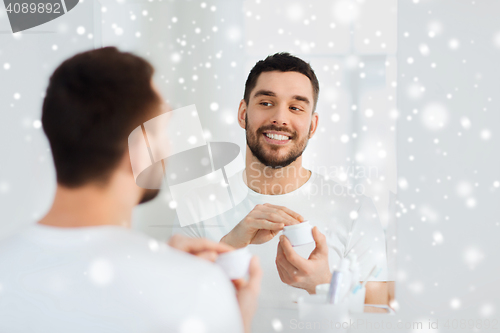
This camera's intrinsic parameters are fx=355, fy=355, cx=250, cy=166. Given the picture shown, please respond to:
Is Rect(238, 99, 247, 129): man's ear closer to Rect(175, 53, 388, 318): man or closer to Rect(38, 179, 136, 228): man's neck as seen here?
Rect(175, 53, 388, 318): man

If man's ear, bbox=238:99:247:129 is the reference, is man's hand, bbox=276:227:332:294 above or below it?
below

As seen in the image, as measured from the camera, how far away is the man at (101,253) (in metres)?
0.50

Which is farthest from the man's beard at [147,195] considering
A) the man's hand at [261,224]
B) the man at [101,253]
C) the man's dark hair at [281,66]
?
the man's dark hair at [281,66]

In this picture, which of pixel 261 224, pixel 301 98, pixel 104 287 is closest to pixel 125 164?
pixel 104 287

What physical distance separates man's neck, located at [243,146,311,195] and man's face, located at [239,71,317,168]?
1cm

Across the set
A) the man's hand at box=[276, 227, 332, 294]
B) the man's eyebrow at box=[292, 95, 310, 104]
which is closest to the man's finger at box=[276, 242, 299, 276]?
the man's hand at box=[276, 227, 332, 294]

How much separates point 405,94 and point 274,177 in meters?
0.37

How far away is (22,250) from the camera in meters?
0.53

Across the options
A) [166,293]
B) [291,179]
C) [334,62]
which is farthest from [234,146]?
[166,293]

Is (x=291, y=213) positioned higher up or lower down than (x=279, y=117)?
lower down

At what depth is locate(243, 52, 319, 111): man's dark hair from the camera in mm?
838

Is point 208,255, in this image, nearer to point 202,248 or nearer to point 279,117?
point 202,248

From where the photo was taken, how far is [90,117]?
555 millimetres

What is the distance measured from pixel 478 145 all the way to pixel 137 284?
0.82 meters
